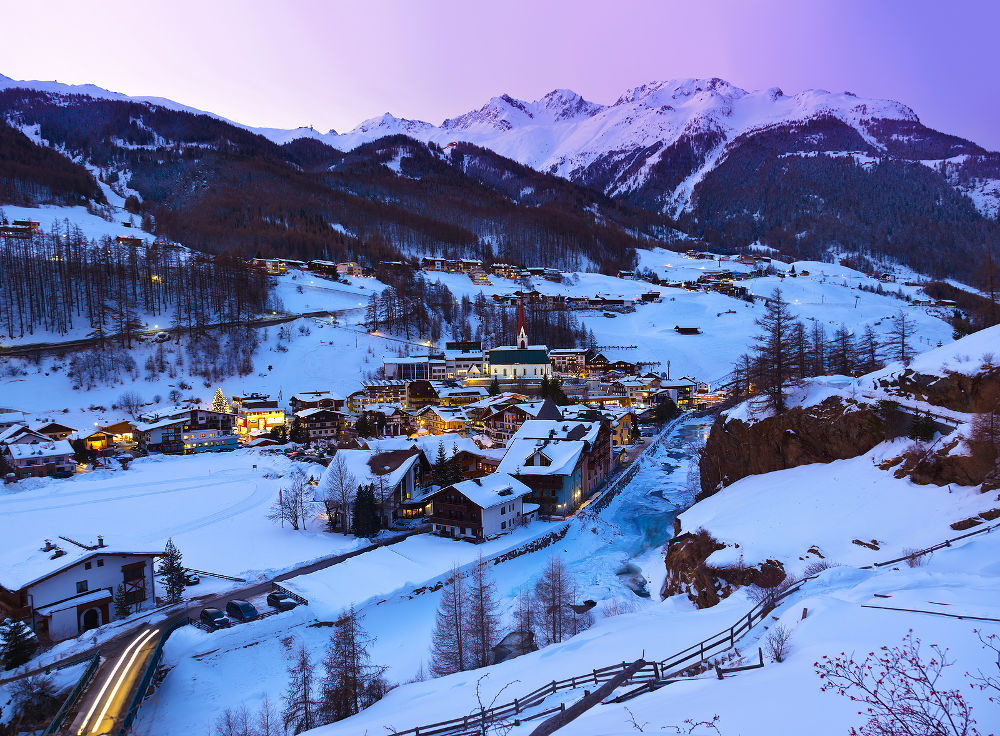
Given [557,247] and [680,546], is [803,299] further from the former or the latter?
[680,546]

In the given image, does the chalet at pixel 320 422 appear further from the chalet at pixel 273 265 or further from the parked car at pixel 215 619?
the chalet at pixel 273 265

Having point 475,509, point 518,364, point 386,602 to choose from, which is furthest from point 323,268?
point 386,602

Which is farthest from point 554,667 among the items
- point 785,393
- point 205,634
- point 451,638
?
point 785,393

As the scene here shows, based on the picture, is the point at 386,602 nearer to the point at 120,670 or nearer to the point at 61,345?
the point at 120,670

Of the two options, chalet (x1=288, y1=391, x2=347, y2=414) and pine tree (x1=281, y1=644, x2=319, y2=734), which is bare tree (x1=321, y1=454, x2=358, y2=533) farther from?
chalet (x1=288, y1=391, x2=347, y2=414)

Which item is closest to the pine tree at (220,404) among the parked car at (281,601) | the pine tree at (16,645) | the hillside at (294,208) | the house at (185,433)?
the house at (185,433)

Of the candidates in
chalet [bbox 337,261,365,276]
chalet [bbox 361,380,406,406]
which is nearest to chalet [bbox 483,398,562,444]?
chalet [bbox 361,380,406,406]
